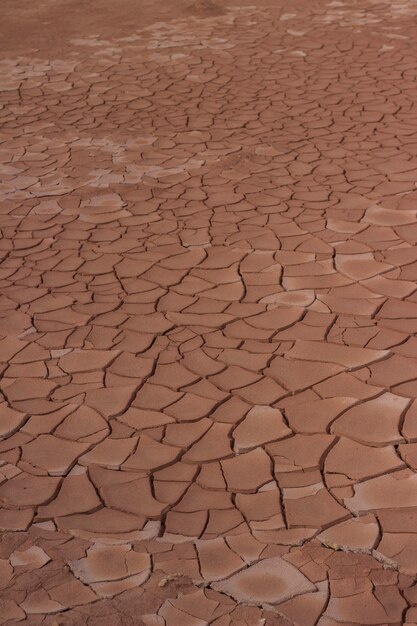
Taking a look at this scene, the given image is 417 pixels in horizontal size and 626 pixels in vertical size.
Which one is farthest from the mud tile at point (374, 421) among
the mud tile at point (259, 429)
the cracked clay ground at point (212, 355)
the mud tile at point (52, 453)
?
the mud tile at point (52, 453)

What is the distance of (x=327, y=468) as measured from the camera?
2.77 metres

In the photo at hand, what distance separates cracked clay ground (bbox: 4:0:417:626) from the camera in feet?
7.91

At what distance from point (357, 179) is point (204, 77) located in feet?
8.09

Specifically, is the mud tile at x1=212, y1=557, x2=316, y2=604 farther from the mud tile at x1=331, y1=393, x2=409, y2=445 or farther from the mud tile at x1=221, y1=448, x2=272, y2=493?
the mud tile at x1=331, y1=393, x2=409, y2=445

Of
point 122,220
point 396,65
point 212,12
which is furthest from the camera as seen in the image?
point 212,12

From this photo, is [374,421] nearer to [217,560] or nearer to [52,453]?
[217,560]

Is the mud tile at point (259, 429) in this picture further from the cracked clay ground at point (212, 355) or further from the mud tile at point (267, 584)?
the mud tile at point (267, 584)

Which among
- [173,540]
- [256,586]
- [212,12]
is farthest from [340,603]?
[212,12]

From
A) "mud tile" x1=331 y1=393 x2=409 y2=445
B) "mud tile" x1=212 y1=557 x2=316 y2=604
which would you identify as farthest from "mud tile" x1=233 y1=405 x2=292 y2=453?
"mud tile" x1=212 y1=557 x2=316 y2=604

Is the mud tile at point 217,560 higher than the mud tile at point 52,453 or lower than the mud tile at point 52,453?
higher

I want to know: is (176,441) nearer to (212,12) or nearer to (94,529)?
(94,529)

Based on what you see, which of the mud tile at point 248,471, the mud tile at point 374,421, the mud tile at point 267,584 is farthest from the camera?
the mud tile at point 374,421

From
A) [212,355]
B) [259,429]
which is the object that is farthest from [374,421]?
[212,355]

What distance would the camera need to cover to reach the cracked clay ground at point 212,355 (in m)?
2.41
